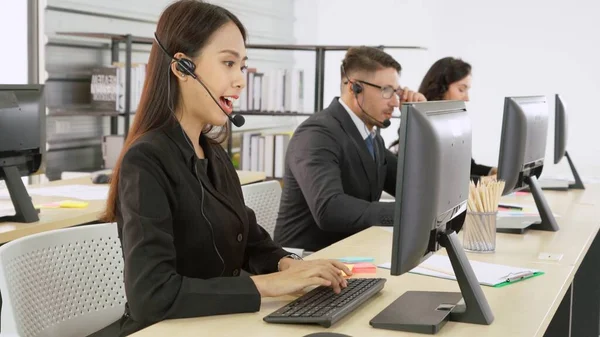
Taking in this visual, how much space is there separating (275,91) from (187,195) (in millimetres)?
3735

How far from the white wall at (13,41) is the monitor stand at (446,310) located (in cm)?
359

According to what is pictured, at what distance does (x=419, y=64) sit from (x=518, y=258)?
171 inches

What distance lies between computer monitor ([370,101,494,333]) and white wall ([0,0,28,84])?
3556 mm

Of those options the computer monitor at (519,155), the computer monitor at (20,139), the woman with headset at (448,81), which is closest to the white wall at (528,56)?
the woman with headset at (448,81)

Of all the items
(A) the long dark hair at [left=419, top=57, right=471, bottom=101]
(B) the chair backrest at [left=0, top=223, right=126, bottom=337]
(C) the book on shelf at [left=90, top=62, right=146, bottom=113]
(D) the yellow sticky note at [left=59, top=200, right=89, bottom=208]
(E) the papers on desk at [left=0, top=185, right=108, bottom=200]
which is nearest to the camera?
(B) the chair backrest at [left=0, top=223, right=126, bottom=337]

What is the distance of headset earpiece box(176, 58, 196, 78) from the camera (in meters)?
1.76

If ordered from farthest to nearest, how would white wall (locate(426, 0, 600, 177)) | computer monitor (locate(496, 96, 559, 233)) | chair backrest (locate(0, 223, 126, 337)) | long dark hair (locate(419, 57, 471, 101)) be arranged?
white wall (locate(426, 0, 600, 177))
long dark hair (locate(419, 57, 471, 101))
computer monitor (locate(496, 96, 559, 233))
chair backrest (locate(0, 223, 126, 337))

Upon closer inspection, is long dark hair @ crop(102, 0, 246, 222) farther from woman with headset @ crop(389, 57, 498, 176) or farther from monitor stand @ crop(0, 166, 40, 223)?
woman with headset @ crop(389, 57, 498, 176)

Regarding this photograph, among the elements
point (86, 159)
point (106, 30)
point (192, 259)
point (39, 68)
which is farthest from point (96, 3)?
point (192, 259)

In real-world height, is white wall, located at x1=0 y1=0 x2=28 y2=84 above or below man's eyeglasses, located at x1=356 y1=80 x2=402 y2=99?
above

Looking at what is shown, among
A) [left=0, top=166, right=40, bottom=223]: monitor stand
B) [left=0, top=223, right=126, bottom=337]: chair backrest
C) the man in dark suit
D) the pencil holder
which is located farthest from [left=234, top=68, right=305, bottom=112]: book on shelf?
[left=0, top=223, right=126, bottom=337]: chair backrest

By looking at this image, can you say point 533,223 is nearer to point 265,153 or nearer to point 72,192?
point 72,192

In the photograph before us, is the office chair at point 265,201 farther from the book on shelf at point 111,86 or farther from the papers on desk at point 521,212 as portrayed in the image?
the book on shelf at point 111,86

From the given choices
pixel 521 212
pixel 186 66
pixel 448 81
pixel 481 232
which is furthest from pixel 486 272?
pixel 448 81
